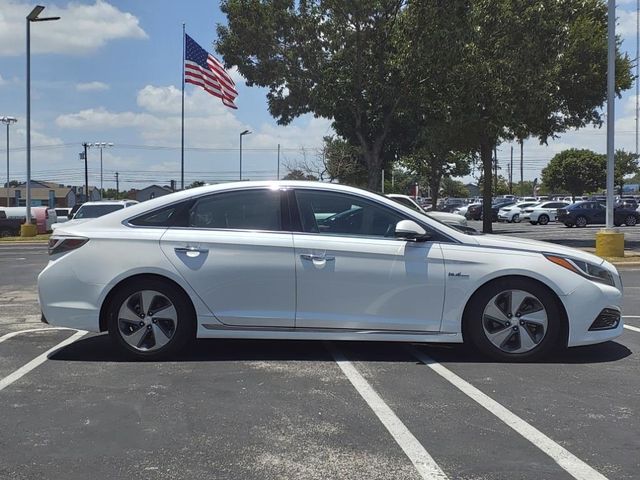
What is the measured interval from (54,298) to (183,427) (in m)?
2.27

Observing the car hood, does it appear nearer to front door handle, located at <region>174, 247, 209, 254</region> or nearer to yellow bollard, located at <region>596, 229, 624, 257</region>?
front door handle, located at <region>174, 247, 209, 254</region>

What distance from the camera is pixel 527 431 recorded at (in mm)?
4070

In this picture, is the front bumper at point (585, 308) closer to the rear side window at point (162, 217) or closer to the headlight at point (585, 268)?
the headlight at point (585, 268)

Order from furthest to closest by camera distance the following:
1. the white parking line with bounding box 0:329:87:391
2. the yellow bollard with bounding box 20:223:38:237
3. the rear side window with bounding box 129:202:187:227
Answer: the yellow bollard with bounding box 20:223:38:237 → the rear side window with bounding box 129:202:187:227 → the white parking line with bounding box 0:329:87:391

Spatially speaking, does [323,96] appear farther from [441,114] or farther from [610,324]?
[610,324]

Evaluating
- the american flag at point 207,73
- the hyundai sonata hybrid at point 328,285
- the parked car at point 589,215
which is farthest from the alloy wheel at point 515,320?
the parked car at point 589,215

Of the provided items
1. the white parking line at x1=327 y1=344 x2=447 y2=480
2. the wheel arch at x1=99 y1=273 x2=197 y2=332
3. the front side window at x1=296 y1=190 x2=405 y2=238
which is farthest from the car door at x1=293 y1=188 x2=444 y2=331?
the wheel arch at x1=99 y1=273 x2=197 y2=332

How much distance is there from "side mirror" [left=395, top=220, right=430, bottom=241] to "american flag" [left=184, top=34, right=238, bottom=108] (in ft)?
74.2

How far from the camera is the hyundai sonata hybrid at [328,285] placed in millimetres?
5551

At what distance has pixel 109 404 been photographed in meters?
4.61

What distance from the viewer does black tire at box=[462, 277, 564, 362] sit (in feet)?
18.2

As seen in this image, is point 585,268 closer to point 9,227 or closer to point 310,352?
point 310,352

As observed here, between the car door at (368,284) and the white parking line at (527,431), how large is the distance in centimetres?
55

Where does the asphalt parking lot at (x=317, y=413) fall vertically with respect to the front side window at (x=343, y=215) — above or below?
below
